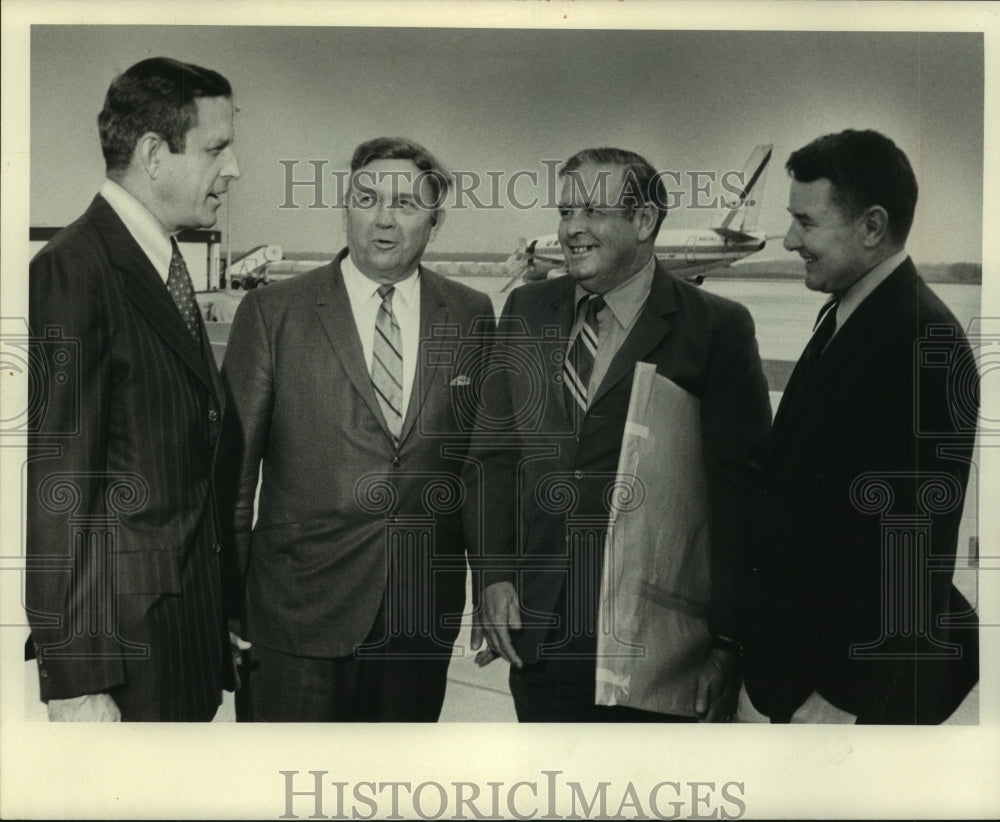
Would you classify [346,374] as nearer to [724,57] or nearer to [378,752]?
[378,752]

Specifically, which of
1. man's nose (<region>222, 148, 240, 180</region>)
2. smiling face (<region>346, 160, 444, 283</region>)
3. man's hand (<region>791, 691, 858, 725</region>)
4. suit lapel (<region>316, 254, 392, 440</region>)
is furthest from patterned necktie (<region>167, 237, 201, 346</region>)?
man's hand (<region>791, 691, 858, 725</region>)

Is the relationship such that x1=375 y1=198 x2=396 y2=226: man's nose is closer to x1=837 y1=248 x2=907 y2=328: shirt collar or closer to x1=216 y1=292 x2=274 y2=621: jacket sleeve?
x1=216 y1=292 x2=274 y2=621: jacket sleeve

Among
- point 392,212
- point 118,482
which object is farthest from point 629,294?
point 118,482

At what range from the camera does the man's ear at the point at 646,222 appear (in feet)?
12.0

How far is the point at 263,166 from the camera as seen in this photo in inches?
144

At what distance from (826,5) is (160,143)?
77.2 inches

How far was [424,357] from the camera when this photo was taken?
367 cm

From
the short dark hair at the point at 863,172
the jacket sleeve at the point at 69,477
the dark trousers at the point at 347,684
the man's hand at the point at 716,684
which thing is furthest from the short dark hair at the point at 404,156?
the man's hand at the point at 716,684

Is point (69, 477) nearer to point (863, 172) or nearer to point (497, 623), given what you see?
point (497, 623)

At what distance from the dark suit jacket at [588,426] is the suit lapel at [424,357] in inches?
7.0

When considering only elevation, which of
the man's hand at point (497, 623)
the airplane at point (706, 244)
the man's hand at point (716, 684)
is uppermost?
the airplane at point (706, 244)

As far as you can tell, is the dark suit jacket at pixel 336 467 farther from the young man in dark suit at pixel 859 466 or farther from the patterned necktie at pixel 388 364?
the young man in dark suit at pixel 859 466

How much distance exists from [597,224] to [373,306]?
68 cm

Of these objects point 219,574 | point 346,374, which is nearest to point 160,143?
point 346,374
